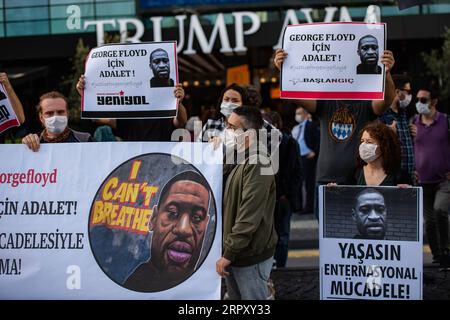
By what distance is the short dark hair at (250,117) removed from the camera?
4320 millimetres

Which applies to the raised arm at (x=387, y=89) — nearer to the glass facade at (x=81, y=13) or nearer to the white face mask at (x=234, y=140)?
the white face mask at (x=234, y=140)

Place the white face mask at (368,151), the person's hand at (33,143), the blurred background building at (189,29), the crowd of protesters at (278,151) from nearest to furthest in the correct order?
the crowd of protesters at (278,151), the person's hand at (33,143), the white face mask at (368,151), the blurred background building at (189,29)

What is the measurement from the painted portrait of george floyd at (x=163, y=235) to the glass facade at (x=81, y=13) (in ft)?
47.2

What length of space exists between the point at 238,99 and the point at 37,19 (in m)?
15.4

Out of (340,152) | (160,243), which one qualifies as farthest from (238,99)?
(160,243)

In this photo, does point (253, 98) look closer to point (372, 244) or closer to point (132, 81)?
point (132, 81)

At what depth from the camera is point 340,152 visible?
208 inches

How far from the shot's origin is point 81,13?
18.9 metres

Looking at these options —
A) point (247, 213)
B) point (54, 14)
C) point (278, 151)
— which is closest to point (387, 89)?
point (278, 151)

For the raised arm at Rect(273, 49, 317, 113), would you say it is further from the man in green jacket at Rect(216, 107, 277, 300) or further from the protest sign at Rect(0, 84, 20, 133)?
the protest sign at Rect(0, 84, 20, 133)

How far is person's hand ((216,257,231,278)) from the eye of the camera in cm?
413

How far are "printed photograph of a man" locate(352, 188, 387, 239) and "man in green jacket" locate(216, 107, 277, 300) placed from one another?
57 cm

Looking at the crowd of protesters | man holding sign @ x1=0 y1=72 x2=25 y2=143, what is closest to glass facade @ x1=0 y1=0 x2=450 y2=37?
the crowd of protesters

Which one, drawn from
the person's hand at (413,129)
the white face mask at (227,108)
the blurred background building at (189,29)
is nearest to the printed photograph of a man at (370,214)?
the white face mask at (227,108)
